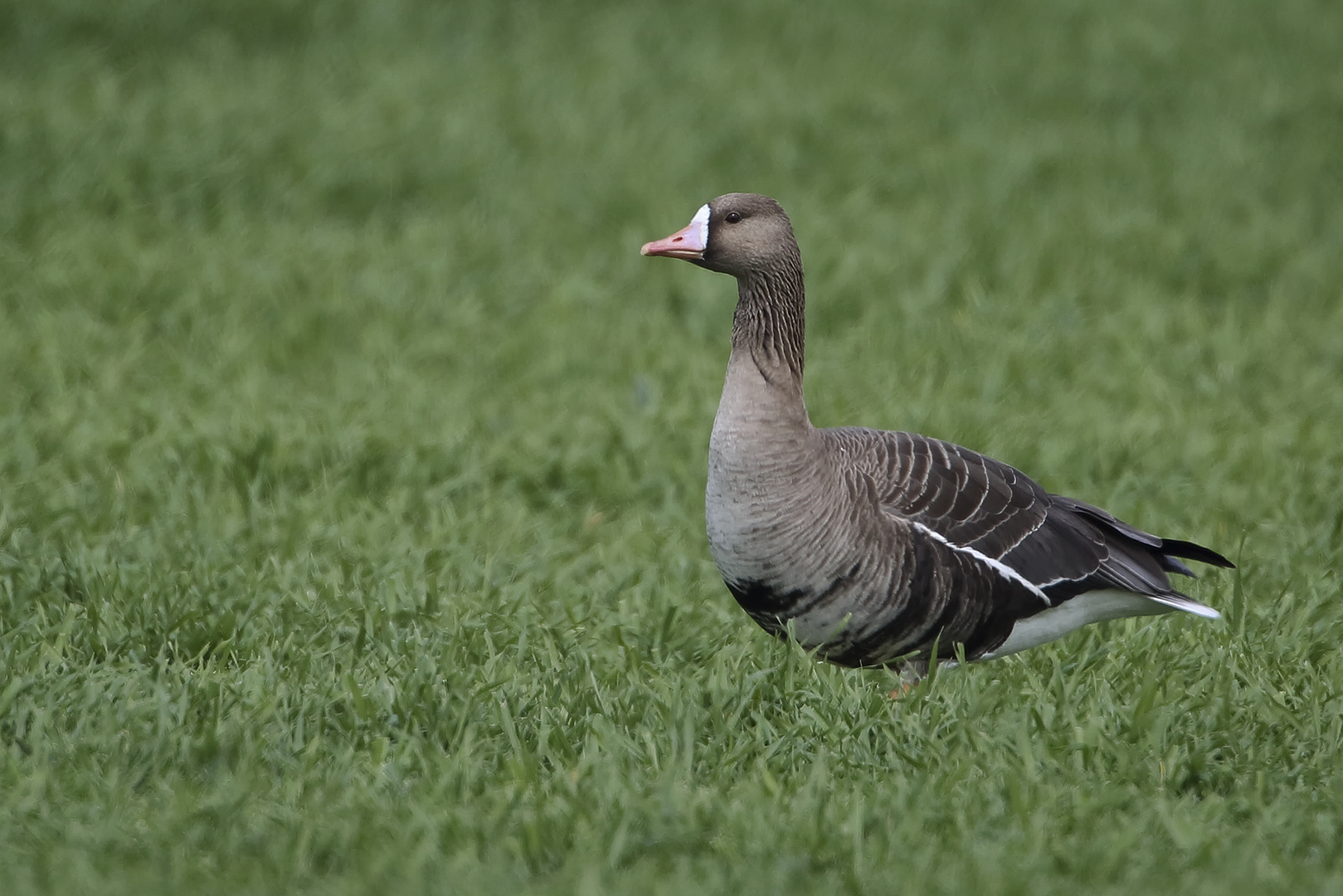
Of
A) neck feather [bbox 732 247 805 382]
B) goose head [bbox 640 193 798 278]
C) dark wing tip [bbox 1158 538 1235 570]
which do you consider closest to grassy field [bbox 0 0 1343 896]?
dark wing tip [bbox 1158 538 1235 570]

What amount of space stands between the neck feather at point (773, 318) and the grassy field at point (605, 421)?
89 cm

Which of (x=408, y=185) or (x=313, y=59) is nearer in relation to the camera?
(x=408, y=185)

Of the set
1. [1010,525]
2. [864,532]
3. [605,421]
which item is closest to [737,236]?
[864,532]

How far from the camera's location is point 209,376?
7102 mm

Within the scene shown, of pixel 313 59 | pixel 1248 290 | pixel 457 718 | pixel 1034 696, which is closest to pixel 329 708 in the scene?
pixel 457 718

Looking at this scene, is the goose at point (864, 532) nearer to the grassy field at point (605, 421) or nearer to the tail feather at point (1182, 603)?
the tail feather at point (1182, 603)

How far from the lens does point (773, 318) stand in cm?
469

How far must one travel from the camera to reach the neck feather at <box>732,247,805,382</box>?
4.64m

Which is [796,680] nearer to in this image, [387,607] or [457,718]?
[457,718]

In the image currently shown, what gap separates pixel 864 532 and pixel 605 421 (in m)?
2.56

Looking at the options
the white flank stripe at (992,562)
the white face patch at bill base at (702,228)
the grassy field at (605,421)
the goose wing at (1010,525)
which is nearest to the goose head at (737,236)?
the white face patch at bill base at (702,228)

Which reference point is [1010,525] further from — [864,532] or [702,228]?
[702,228]

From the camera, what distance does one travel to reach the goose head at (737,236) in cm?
467

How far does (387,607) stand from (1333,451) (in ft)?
13.9
